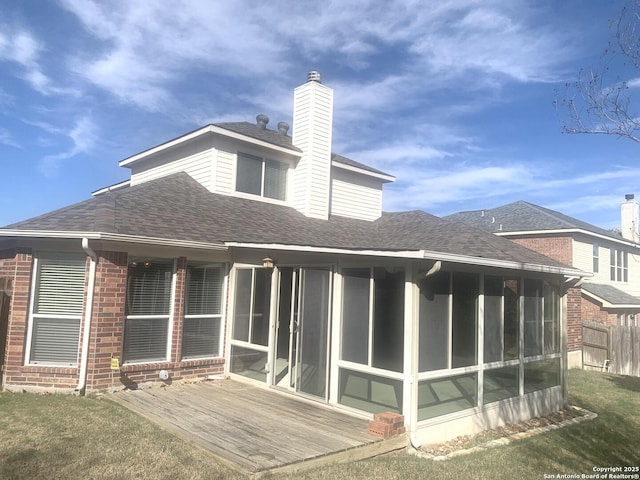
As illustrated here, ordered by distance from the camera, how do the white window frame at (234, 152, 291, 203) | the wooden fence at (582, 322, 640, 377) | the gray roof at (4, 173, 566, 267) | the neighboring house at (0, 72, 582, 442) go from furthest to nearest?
the wooden fence at (582, 322, 640, 377) → the white window frame at (234, 152, 291, 203) → the gray roof at (4, 173, 566, 267) → the neighboring house at (0, 72, 582, 442)

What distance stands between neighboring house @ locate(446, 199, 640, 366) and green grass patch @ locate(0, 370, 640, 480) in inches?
411

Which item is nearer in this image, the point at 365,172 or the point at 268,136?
the point at 268,136

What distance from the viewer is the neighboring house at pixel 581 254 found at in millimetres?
18156

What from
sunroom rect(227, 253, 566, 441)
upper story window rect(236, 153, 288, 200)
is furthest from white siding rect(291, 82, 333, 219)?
sunroom rect(227, 253, 566, 441)

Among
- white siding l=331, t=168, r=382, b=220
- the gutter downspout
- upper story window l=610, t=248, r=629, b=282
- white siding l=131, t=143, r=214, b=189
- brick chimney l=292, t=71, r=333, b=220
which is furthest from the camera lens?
upper story window l=610, t=248, r=629, b=282

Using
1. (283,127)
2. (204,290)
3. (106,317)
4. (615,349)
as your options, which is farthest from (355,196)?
(615,349)

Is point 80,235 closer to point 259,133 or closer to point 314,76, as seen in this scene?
point 259,133

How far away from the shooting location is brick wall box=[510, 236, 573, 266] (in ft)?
64.1

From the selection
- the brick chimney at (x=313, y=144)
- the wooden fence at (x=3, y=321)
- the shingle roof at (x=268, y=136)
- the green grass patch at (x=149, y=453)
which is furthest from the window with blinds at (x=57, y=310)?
the brick chimney at (x=313, y=144)

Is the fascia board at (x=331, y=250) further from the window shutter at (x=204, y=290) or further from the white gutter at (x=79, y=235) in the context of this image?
the white gutter at (x=79, y=235)

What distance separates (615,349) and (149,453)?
1645cm

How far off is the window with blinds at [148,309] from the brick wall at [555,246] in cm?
1719

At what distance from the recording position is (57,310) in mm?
7820

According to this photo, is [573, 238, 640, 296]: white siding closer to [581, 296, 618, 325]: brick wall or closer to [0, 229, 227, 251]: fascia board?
[581, 296, 618, 325]: brick wall
